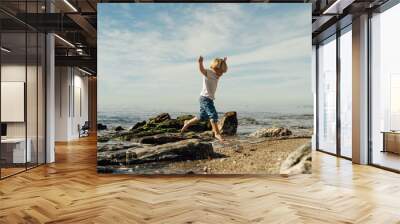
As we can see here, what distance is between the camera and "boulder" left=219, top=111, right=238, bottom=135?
6.21 meters

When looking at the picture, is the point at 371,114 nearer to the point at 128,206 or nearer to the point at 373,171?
the point at 373,171

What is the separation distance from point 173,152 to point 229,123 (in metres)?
1.02

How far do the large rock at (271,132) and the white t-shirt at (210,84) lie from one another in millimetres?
913

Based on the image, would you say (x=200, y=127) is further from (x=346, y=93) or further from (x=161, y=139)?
(x=346, y=93)

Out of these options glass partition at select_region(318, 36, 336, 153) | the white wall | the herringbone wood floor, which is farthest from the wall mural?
the white wall

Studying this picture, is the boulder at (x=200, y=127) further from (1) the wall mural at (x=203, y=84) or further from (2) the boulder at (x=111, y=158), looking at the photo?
(2) the boulder at (x=111, y=158)

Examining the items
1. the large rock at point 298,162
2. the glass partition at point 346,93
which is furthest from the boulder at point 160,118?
the glass partition at point 346,93

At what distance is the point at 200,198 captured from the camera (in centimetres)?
461

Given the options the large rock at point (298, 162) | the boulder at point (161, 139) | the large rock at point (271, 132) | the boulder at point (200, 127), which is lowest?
the large rock at point (298, 162)

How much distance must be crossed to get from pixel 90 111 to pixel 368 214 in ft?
55.6

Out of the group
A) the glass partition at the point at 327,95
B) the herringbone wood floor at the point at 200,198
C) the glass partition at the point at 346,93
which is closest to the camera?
the herringbone wood floor at the point at 200,198

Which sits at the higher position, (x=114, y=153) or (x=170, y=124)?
(x=170, y=124)

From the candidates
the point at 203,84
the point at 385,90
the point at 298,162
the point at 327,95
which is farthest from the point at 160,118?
the point at 327,95

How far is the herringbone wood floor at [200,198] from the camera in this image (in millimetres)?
3785
